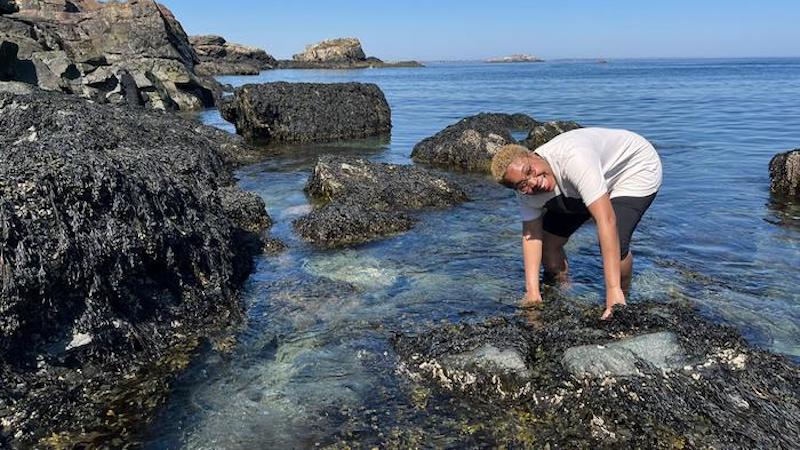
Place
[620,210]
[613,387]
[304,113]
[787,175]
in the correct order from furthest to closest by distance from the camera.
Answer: [304,113]
[787,175]
[620,210]
[613,387]

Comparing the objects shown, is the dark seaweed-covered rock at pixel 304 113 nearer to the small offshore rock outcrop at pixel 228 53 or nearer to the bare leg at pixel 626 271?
the bare leg at pixel 626 271

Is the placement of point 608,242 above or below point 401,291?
above

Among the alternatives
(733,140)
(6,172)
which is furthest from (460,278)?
(733,140)

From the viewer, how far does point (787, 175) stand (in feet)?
36.2

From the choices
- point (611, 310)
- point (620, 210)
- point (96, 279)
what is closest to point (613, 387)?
point (611, 310)

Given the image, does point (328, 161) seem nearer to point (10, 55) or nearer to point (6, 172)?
point (6, 172)

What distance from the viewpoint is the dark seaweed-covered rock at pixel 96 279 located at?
4246 millimetres

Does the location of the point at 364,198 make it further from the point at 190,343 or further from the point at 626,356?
the point at 626,356

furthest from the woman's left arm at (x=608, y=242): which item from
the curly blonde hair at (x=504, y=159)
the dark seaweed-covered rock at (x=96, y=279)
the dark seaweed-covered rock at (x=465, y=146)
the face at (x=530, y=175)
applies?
the dark seaweed-covered rock at (x=465, y=146)

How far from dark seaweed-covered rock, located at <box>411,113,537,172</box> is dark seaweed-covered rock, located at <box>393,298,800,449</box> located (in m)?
9.20

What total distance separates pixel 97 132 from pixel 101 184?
A: 5237mm

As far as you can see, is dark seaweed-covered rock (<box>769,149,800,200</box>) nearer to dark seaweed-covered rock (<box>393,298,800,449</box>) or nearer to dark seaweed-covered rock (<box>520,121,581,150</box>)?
dark seaweed-covered rock (<box>520,121,581,150</box>)

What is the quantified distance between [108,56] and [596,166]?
40.5 meters

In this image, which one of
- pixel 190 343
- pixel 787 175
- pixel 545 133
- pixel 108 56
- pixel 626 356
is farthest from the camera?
pixel 108 56
